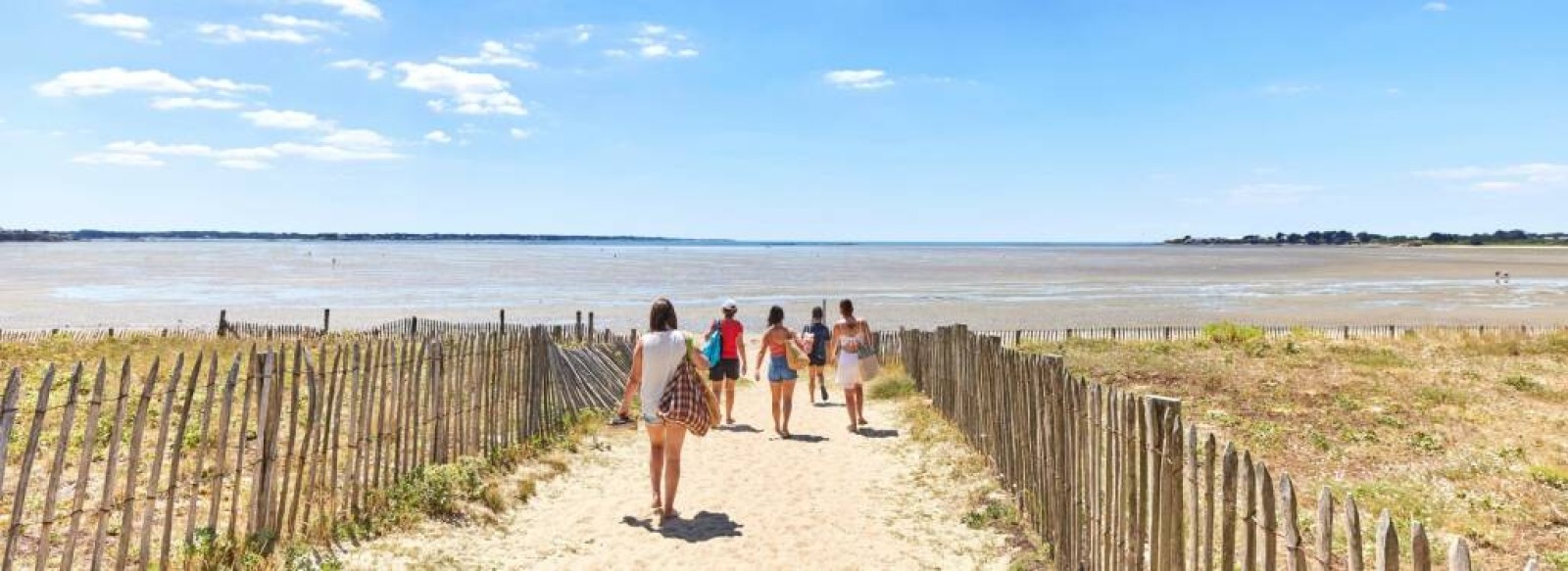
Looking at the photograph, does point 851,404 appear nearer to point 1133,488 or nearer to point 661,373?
point 661,373

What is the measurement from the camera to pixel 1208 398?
1502cm

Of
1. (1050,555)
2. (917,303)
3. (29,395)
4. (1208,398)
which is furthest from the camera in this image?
(917,303)

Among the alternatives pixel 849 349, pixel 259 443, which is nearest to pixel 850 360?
pixel 849 349

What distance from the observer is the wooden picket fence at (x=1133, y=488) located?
351 centimetres

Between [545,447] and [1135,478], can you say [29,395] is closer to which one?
[545,447]

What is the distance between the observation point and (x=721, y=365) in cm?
1147

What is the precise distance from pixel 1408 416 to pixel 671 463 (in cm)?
1110

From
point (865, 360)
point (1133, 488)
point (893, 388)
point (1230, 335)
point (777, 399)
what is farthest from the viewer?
point (1230, 335)

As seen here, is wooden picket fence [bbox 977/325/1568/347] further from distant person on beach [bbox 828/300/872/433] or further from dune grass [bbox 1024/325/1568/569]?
distant person on beach [bbox 828/300/872/433]

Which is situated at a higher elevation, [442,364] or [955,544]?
[442,364]

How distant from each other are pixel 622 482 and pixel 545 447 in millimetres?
1473

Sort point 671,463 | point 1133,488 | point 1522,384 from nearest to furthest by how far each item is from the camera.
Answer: point 1133,488 → point 671,463 → point 1522,384

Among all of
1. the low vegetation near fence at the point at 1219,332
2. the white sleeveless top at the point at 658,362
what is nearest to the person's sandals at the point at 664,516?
the white sleeveless top at the point at 658,362

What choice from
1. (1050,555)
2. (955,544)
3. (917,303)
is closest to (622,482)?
(955,544)
